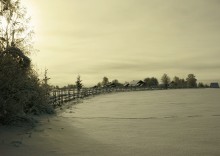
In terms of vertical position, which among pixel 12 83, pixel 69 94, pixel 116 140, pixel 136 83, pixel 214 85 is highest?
pixel 136 83

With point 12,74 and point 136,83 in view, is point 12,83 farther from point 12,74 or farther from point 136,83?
point 136,83

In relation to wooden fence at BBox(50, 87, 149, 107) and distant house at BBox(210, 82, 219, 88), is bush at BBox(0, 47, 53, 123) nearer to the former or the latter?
wooden fence at BBox(50, 87, 149, 107)

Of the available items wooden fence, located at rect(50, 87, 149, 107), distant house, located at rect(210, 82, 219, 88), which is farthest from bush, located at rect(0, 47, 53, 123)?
distant house, located at rect(210, 82, 219, 88)

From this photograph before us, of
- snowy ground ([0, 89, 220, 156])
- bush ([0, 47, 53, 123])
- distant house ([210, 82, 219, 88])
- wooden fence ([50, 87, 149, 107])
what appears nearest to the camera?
snowy ground ([0, 89, 220, 156])

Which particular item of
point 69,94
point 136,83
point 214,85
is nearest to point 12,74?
point 69,94

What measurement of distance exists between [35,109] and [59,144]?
30.2 ft

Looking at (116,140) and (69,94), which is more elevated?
(69,94)

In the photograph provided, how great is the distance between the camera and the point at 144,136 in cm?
1387

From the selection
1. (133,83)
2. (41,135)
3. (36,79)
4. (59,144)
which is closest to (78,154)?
(59,144)

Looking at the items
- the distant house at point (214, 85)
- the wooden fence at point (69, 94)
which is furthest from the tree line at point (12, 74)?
the distant house at point (214, 85)

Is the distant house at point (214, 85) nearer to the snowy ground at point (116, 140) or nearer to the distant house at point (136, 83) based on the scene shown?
the distant house at point (136, 83)

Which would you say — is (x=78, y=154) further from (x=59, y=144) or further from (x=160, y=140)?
(x=160, y=140)

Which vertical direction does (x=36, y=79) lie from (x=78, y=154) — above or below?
above

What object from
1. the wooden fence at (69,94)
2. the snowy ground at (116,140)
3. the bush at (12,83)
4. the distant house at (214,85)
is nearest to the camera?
the snowy ground at (116,140)
